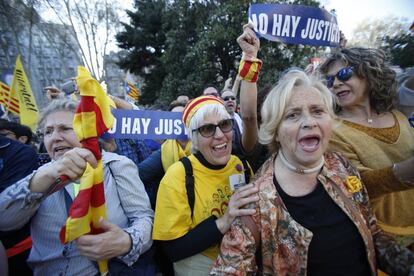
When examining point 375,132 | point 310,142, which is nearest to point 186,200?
point 310,142

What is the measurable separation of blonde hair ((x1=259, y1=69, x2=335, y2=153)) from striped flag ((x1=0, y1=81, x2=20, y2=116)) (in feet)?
20.2

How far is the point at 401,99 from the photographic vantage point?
2.13 metres

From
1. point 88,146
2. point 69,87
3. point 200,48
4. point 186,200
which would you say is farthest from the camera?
point 200,48

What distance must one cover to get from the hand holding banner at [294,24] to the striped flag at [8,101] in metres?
5.79

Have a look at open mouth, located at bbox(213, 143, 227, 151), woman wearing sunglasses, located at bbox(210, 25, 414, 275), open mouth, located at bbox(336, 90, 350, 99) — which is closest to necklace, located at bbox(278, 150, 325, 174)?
woman wearing sunglasses, located at bbox(210, 25, 414, 275)

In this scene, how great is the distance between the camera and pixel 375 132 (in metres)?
1.86

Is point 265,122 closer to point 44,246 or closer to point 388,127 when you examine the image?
point 388,127

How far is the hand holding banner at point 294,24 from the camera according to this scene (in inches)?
89.7

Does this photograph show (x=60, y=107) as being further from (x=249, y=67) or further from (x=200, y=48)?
(x=200, y=48)

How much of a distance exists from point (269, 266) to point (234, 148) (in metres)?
1.11

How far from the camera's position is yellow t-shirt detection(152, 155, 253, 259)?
177cm

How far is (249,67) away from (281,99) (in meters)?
0.54

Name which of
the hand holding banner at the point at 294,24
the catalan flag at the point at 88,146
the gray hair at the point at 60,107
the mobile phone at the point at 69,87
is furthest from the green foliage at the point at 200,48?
the catalan flag at the point at 88,146

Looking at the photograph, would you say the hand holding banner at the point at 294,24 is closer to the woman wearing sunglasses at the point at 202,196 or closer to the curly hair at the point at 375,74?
the curly hair at the point at 375,74
